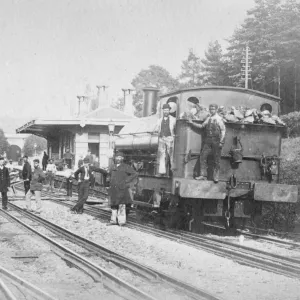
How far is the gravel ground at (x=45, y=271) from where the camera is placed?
6.17m

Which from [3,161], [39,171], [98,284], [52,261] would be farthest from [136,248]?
[3,161]

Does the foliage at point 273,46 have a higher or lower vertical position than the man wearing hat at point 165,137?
higher

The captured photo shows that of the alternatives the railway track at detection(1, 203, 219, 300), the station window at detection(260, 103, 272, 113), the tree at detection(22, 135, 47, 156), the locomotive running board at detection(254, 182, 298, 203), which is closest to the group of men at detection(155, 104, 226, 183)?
the locomotive running board at detection(254, 182, 298, 203)

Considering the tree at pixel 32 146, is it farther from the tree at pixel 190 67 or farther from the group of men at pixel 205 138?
the group of men at pixel 205 138

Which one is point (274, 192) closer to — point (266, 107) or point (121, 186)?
point (266, 107)

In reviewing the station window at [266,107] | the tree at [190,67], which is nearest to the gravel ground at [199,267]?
the station window at [266,107]

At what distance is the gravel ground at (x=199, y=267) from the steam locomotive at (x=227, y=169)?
108 cm

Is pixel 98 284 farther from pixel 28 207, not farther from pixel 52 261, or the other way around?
pixel 28 207

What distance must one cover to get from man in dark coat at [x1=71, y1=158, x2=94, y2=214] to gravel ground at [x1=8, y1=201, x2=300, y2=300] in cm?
337

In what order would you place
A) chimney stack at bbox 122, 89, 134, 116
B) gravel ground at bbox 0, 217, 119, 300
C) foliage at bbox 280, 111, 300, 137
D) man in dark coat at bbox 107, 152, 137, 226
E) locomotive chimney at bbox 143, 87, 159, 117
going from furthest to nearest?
1. chimney stack at bbox 122, 89, 134, 116
2. foliage at bbox 280, 111, 300, 137
3. locomotive chimney at bbox 143, 87, 159, 117
4. man in dark coat at bbox 107, 152, 137, 226
5. gravel ground at bbox 0, 217, 119, 300

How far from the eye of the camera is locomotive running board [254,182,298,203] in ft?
34.6

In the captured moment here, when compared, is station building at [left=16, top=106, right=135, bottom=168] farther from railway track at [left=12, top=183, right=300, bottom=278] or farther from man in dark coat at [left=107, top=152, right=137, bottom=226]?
railway track at [left=12, top=183, right=300, bottom=278]

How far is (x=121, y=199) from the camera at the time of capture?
1252 cm

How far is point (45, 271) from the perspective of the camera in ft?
24.4
